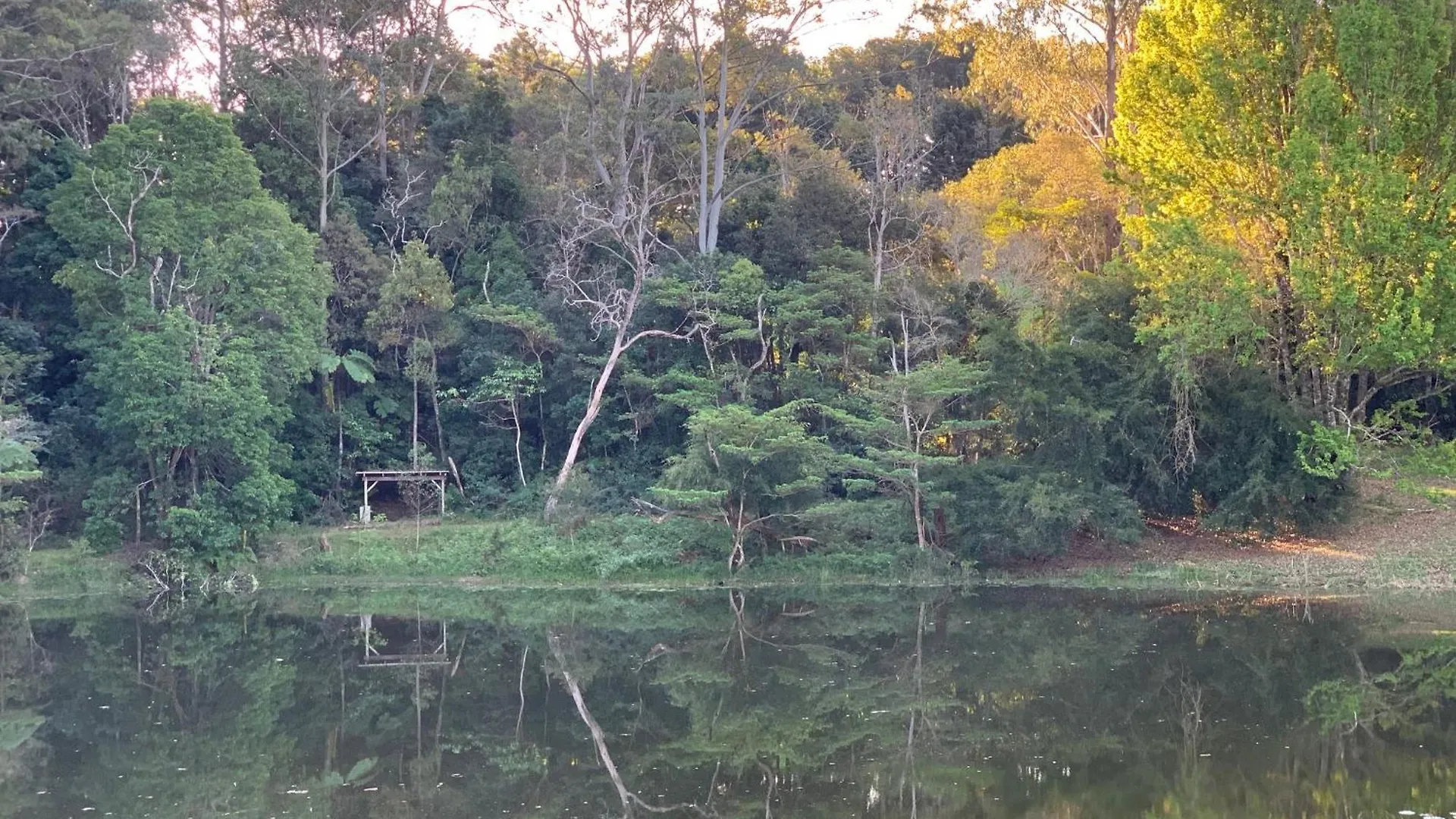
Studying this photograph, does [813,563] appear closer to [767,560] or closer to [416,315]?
[767,560]

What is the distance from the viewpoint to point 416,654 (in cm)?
1939

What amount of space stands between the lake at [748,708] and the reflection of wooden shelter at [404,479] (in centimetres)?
507

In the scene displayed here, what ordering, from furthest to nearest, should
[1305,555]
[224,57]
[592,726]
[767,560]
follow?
[224,57]
[767,560]
[1305,555]
[592,726]

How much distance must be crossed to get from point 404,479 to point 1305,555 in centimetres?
1733

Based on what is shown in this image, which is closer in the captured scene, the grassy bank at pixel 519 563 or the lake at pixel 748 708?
the lake at pixel 748 708

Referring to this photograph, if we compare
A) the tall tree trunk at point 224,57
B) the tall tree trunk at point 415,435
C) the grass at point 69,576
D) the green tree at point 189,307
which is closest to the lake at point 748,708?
the grass at point 69,576

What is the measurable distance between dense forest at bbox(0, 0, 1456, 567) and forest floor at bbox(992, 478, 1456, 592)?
0.59m

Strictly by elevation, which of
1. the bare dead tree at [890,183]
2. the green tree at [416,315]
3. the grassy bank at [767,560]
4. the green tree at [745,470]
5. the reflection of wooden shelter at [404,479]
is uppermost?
the bare dead tree at [890,183]

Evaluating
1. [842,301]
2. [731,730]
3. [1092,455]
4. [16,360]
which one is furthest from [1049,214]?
[16,360]

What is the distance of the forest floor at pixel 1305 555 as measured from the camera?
848 inches

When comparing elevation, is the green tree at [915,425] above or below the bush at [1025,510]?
above

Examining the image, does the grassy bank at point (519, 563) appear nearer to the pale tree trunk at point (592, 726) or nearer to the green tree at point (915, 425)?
the green tree at point (915, 425)

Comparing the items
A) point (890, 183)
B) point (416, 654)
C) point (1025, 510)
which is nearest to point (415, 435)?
point (416, 654)

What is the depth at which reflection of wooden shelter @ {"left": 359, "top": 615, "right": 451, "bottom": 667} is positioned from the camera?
18703 mm
